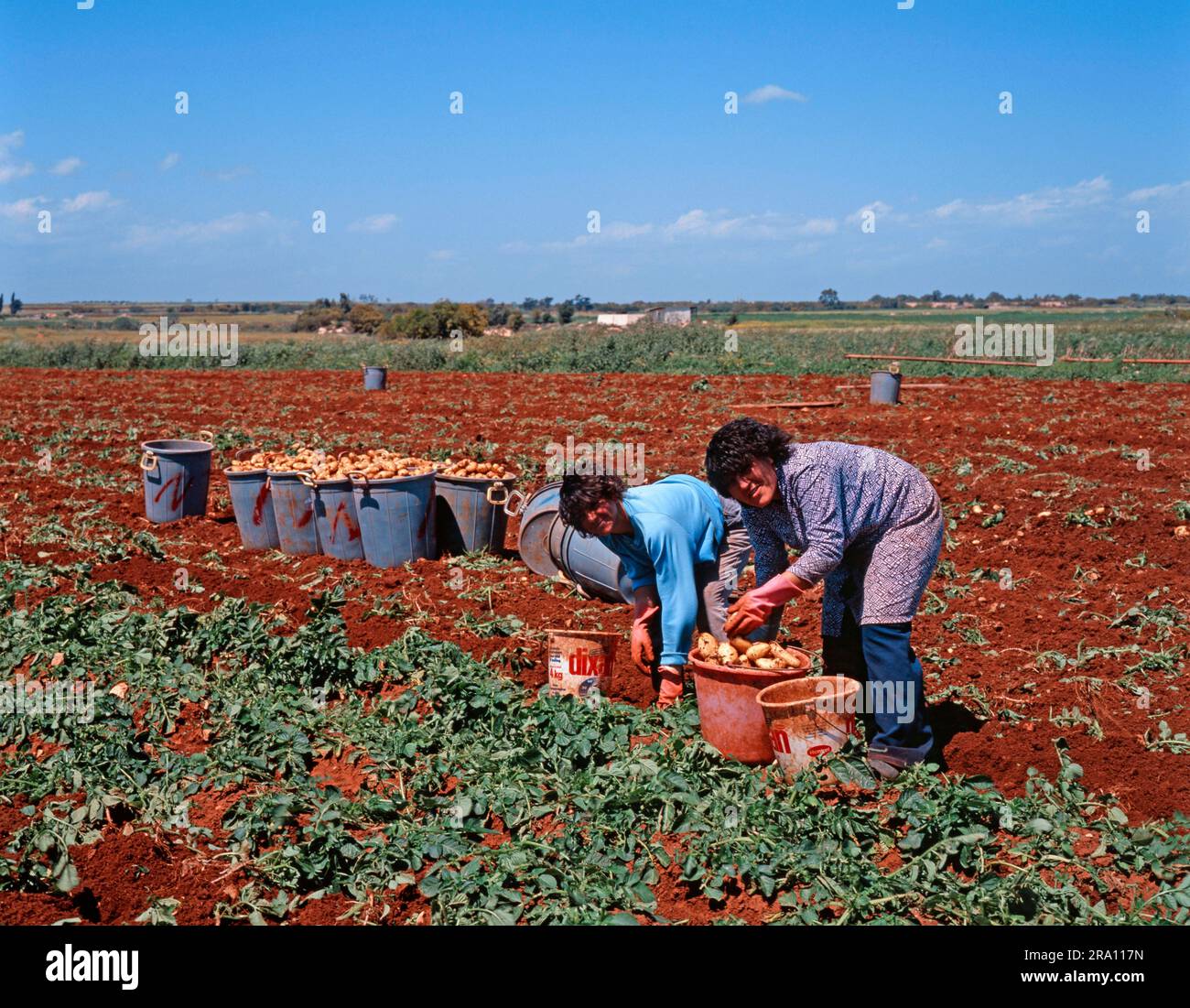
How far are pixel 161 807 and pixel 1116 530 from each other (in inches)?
288

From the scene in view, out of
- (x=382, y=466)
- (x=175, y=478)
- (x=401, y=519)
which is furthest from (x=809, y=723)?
(x=175, y=478)

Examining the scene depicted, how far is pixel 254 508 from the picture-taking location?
27.3 ft

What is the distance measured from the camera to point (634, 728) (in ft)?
15.3

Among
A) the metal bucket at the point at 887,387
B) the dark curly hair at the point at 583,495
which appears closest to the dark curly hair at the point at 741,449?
the dark curly hair at the point at 583,495

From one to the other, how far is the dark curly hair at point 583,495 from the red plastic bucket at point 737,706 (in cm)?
73

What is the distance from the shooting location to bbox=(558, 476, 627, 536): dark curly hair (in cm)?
432

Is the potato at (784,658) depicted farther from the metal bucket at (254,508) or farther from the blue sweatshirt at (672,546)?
the metal bucket at (254,508)

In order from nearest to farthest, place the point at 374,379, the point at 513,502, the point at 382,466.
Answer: the point at 382,466 < the point at 513,502 < the point at 374,379

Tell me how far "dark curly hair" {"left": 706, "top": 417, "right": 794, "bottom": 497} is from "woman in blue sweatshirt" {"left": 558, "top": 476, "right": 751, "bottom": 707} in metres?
0.58

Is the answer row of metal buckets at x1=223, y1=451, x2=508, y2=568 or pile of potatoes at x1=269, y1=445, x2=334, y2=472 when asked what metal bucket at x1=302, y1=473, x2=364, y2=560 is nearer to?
row of metal buckets at x1=223, y1=451, x2=508, y2=568

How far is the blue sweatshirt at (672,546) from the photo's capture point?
14.7ft

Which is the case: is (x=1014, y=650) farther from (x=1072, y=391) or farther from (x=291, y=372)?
(x=291, y=372)

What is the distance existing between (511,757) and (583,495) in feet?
3.65

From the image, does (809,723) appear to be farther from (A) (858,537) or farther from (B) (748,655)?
(A) (858,537)
